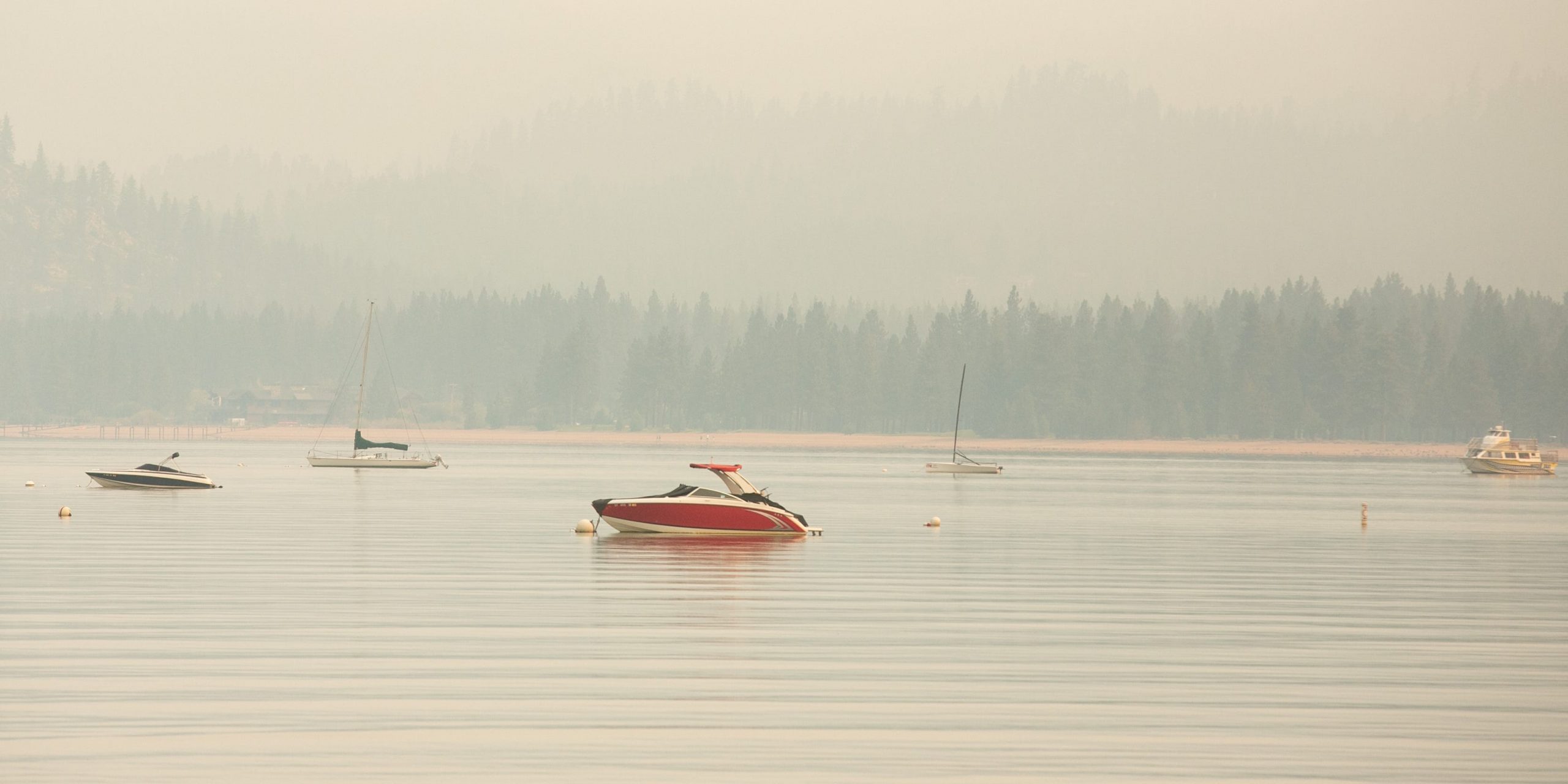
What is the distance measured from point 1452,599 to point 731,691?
26133mm

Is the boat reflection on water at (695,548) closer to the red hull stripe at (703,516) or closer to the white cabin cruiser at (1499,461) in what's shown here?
the red hull stripe at (703,516)

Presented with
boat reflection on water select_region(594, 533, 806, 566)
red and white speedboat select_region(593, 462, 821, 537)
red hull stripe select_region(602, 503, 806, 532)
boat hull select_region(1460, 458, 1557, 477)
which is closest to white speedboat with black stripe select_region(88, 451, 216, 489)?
boat reflection on water select_region(594, 533, 806, 566)

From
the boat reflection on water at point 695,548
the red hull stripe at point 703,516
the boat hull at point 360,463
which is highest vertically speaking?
the red hull stripe at point 703,516

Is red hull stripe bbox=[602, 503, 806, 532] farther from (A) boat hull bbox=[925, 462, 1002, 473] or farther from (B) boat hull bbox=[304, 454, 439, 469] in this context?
(A) boat hull bbox=[925, 462, 1002, 473]

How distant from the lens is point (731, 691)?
91.4 ft

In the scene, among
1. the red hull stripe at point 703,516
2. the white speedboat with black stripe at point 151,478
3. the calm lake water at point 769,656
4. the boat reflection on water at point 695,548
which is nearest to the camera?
the calm lake water at point 769,656

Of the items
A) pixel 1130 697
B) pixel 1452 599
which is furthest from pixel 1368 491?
pixel 1130 697

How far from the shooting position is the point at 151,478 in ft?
349

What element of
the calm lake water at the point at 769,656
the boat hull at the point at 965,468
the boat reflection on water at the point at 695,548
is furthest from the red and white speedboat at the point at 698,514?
the boat hull at the point at 965,468

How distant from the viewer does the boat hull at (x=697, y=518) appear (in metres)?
66.9

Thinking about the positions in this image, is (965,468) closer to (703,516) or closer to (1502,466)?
(1502,466)

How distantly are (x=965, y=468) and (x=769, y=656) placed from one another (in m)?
143

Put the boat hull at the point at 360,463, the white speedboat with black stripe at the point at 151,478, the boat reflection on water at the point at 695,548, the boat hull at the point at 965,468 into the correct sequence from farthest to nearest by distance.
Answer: the boat hull at the point at 965,468
the boat hull at the point at 360,463
the white speedboat with black stripe at the point at 151,478
the boat reflection on water at the point at 695,548

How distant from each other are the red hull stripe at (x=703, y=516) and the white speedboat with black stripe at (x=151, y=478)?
4781 cm
